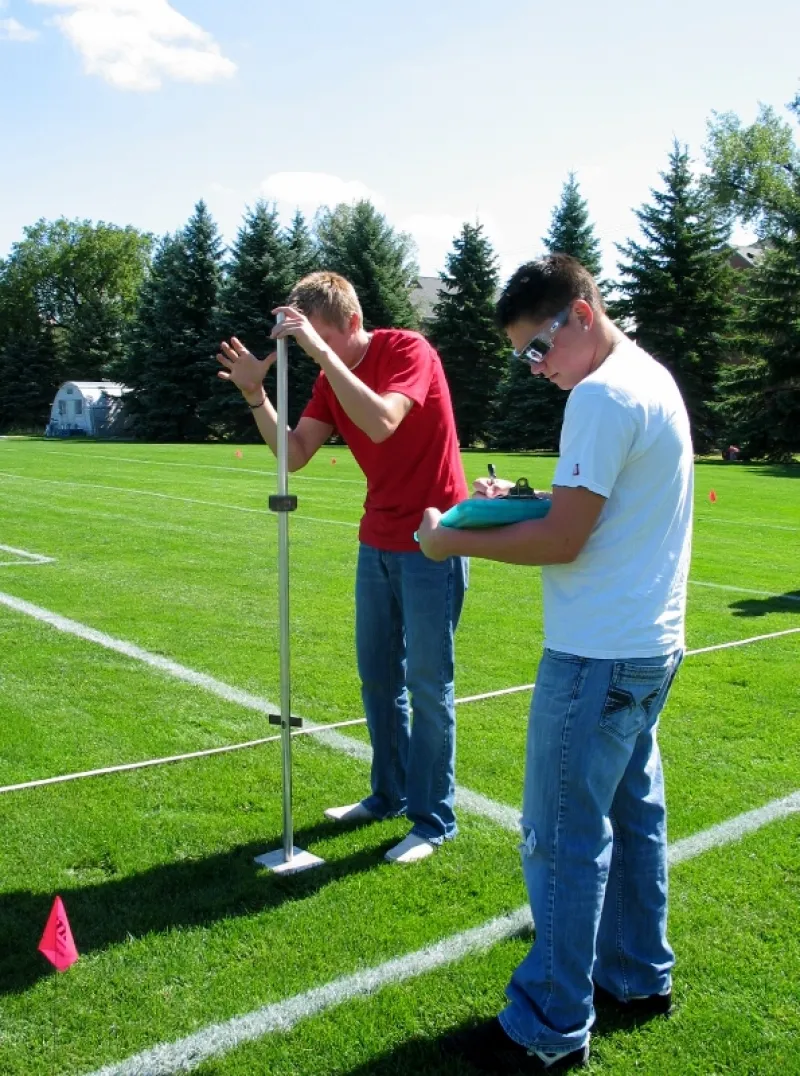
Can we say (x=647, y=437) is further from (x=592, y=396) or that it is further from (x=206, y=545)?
(x=206, y=545)

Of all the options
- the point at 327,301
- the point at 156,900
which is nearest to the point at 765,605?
the point at 327,301

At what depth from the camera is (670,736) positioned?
18.0ft

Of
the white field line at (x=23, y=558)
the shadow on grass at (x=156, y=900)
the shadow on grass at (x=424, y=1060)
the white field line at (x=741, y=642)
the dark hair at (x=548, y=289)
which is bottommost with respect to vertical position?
the shadow on grass at (x=156, y=900)

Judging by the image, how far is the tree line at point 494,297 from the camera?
36656mm

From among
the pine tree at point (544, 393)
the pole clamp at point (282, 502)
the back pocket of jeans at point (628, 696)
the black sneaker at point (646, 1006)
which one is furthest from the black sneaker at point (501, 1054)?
the pine tree at point (544, 393)

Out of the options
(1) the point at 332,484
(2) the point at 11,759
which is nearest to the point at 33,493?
(1) the point at 332,484

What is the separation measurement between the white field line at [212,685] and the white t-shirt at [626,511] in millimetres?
2038

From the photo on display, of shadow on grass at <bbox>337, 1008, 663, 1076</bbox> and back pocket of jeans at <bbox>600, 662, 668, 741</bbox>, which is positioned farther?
shadow on grass at <bbox>337, 1008, 663, 1076</bbox>

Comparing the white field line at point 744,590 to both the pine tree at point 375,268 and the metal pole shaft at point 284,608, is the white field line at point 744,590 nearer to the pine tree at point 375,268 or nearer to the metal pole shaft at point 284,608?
the metal pole shaft at point 284,608

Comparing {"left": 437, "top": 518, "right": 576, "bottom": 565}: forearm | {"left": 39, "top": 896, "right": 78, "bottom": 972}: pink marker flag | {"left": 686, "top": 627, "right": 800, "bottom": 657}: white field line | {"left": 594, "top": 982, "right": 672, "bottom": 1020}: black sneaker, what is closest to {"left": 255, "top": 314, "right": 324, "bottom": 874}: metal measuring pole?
{"left": 39, "top": 896, "right": 78, "bottom": 972}: pink marker flag

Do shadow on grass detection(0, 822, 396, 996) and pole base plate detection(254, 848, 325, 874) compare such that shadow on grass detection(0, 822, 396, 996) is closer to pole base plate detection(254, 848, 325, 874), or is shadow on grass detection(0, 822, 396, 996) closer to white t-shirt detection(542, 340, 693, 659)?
pole base plate detection(254, 848, 325, 874)

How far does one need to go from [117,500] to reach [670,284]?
32.0 m

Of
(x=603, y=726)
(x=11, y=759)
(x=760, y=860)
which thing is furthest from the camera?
(x=11, y=759)

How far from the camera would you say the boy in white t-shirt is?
7.75 ft
